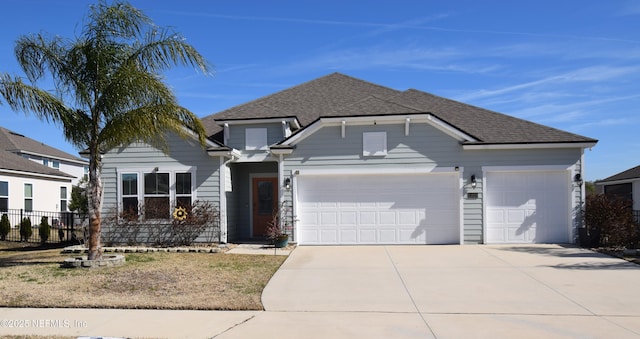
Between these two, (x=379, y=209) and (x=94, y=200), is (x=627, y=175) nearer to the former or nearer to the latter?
(x=379, y=209)

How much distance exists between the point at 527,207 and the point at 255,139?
28.5ft

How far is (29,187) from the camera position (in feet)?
76.7

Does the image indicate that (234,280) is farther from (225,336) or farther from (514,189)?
(514,189)

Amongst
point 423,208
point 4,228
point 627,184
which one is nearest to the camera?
point 423,208

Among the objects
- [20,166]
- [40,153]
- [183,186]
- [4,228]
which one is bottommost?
[4,228]

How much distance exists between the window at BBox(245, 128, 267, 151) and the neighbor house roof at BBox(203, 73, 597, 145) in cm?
46

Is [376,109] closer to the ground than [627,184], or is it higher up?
higher up

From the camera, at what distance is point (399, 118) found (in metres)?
13.5

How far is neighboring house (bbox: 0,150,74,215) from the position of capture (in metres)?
21.4

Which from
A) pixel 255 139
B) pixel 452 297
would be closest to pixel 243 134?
pixel 255 139

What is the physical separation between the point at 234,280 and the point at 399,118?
284 inches

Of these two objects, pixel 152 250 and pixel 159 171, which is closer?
pixel 152 250

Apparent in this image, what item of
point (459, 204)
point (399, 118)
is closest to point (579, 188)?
point (459, 204)

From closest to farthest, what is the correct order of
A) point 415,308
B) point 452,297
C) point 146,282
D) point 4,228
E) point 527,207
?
point 415,308 < point 452,297 < point 146,282 < point 527,207 < point 4,228
